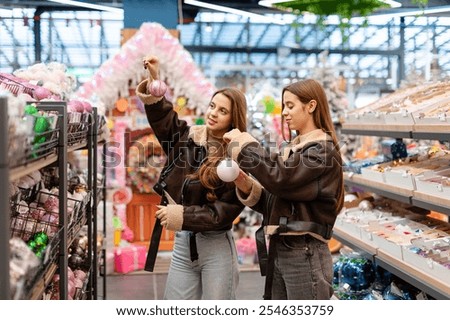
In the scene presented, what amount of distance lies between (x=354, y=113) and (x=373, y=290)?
1.32 m

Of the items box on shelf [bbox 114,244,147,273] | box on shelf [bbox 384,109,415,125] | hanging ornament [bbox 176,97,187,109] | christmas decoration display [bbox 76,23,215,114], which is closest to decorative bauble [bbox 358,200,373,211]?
box on shelf [bbox 384,109,415,125]

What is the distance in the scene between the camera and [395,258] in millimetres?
3586

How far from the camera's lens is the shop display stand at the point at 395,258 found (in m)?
3.15

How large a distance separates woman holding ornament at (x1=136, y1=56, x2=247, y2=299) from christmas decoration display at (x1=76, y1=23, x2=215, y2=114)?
115 inches

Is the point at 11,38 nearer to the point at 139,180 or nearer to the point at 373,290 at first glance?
the point at 139,180

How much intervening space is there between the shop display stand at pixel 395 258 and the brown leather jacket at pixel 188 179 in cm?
100

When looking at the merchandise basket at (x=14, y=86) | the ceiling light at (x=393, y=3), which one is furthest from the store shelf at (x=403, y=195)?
the ceiling light at (x=393, y=3)

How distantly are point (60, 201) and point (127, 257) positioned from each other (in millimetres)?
3650

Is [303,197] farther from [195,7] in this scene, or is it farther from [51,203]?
[195,7]

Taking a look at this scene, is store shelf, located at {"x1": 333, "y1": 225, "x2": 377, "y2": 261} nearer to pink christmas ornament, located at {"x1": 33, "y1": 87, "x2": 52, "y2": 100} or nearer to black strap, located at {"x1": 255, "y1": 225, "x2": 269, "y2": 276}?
black strap, located at {"x1": 255, "y1": 225, "x2": 269, "y2": 276}

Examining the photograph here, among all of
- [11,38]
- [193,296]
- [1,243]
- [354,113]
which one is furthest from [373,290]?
[11,38]

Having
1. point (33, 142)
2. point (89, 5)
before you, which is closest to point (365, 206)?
point (33, 142)

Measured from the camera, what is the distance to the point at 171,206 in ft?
9.05

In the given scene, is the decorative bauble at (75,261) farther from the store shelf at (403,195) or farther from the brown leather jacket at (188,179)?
the store shelf at (403,195)
